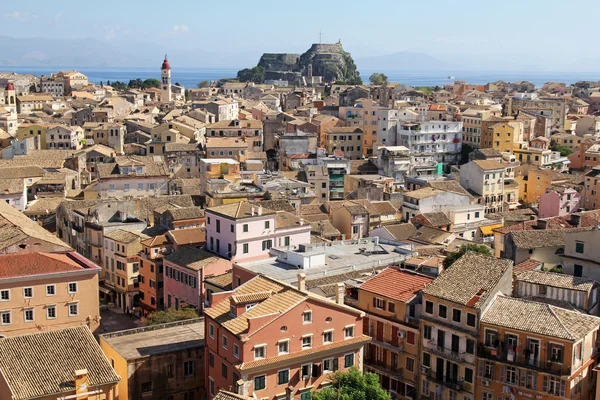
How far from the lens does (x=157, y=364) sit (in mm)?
25578

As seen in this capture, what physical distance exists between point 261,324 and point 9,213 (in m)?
25.1

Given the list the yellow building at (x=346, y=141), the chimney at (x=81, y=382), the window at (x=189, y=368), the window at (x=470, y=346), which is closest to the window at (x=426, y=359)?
the window at (x=470, y=346)

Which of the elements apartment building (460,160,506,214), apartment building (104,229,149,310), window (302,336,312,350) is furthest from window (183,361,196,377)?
apartment building (460,160,506,214)

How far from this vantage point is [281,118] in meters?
80.2

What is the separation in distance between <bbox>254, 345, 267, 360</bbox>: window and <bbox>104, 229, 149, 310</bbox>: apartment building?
20586mm

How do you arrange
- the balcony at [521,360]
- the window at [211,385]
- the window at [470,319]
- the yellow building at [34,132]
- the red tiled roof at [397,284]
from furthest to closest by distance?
the yellow building at [34,132], the red tiled roof at [397,284], the window at [470,319], the window at [211,385], the balcony at [521,360]

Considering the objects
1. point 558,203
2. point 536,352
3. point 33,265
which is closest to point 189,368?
point 33,265

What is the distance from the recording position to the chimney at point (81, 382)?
70.1 feet

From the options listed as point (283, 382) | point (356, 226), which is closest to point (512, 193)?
point (356, 226)

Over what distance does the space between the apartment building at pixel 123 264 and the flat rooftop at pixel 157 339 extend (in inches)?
545

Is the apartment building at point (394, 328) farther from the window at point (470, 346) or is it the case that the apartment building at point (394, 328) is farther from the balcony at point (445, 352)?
the window at point (470, 346)

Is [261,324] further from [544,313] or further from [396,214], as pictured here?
[396,214]

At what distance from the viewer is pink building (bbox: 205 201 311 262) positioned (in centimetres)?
3600

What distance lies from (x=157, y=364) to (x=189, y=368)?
1.23m
